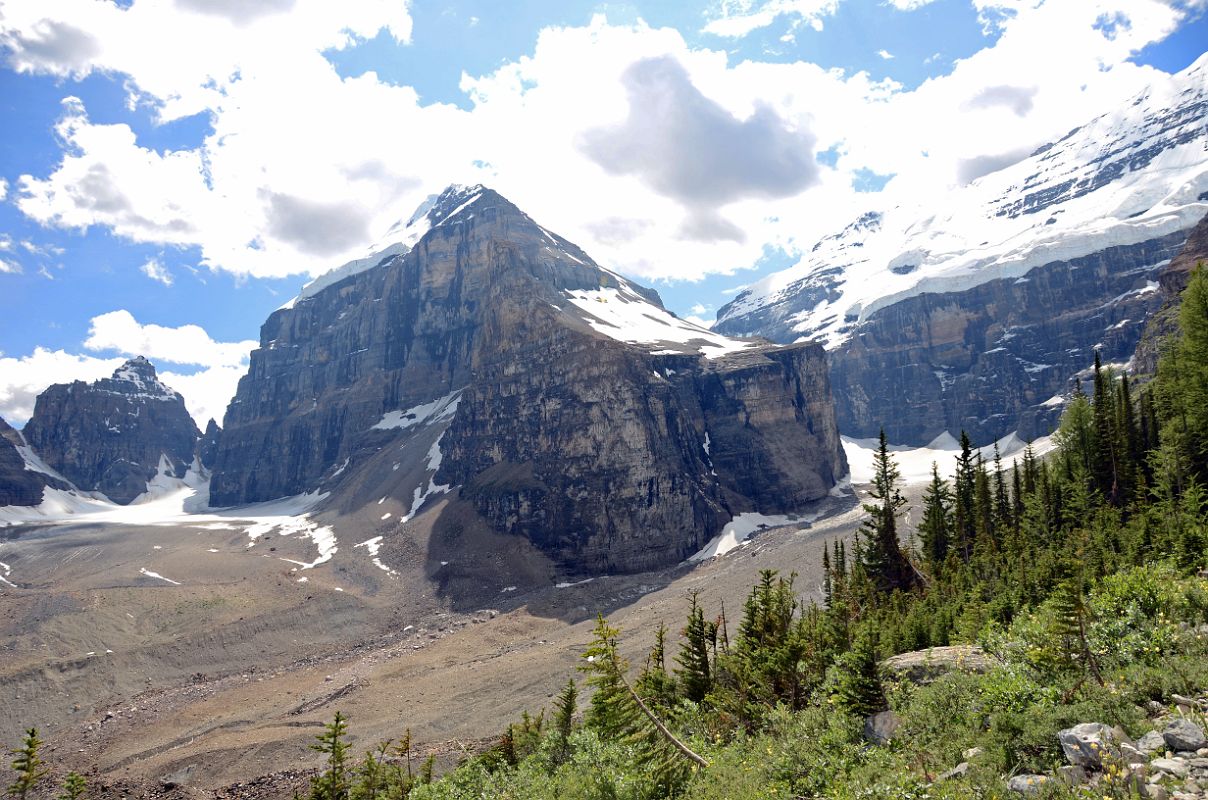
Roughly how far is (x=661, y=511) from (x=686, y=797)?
136 m

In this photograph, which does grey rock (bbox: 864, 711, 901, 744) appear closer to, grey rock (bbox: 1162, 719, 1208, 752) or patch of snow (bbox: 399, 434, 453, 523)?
grey rock (bbox: 1162, 719, 1208, 752)

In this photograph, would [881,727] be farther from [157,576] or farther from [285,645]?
[157,576]

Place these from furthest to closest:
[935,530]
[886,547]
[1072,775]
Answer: [935,530] → [886,547] → [1072,775]

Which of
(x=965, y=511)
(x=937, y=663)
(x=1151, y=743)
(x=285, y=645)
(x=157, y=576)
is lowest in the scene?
(x=285, y=645)

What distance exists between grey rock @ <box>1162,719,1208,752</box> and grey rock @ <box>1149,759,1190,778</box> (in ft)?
1.87

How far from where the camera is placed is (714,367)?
19738 cm

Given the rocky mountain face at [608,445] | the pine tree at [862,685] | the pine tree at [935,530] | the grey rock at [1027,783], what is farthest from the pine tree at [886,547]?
the rocky mountain face at [608,445]

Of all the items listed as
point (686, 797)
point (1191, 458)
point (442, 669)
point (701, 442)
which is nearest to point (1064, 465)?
point (1191, 458)

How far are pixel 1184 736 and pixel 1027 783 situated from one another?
7.44 ft

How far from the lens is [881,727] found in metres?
16.9

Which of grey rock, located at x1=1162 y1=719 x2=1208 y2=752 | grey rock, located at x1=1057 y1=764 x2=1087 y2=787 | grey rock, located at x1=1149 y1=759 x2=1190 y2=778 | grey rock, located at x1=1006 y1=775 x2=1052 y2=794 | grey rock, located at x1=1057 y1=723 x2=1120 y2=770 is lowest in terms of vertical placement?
grey rock, located at x1=1006 y1=775 x2=1052 y2=794

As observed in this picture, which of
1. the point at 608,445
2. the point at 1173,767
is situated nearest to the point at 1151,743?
the point at 1173,767

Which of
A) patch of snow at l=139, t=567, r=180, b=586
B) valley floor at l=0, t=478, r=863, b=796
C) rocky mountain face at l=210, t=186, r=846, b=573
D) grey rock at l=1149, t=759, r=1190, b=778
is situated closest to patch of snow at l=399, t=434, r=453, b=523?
rocky mountain face at l=210, t=186, r=846, b=573

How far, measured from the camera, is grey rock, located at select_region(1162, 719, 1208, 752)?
10844 mm
